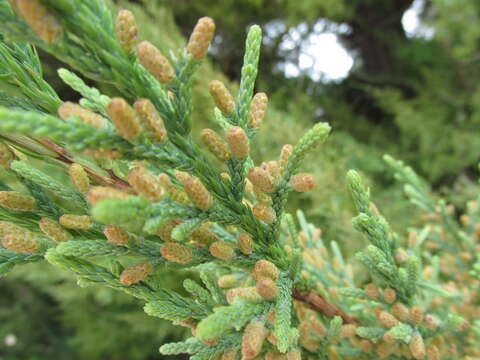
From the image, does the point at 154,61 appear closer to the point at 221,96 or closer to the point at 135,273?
the point at 221,96

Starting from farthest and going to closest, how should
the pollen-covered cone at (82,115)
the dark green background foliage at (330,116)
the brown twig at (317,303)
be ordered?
1. the dark green background foliage at (330,116)
2. the brown twig at (317,303)
3. the pollen-covered cone at (82,115)

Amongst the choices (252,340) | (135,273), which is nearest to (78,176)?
(135,273)

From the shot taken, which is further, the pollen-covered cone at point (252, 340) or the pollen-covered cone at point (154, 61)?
the pollen-covered cone at point (252, 340)

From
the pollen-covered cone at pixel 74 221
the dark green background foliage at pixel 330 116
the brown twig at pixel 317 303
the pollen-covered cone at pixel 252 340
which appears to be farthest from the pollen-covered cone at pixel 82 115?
the dark green background foliage at pixel 330 116

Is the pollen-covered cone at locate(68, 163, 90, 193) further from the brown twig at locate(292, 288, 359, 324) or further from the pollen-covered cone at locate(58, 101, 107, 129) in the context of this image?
the brown twig at locate(292, 288, 359, 324)

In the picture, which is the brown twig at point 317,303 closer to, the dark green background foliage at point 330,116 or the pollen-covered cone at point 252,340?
the pollen-covered cone at point 252,340

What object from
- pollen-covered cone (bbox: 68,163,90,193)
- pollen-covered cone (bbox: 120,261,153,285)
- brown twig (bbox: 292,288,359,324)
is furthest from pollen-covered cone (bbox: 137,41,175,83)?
brown twig (bbox: 292,288,359,324)

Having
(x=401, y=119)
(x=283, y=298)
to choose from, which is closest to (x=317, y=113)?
(x=401, y=119)

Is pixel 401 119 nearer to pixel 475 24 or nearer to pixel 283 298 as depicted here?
pixel 475 24
